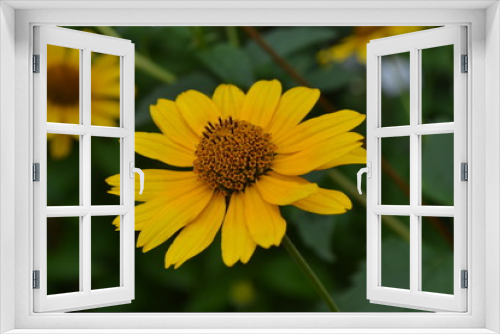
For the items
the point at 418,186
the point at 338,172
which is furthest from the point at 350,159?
the point at 418,186

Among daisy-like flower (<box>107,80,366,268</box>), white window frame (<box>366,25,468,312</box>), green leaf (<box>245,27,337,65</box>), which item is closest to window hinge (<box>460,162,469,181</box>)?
white window frame (<box>366,25,468,312</box>)

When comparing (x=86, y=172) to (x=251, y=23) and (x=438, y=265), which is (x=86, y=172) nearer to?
(x=251, y=23)

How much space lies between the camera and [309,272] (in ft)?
4.63

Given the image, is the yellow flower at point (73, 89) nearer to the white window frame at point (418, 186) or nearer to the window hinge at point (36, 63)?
the window hinge at point (36, 63)

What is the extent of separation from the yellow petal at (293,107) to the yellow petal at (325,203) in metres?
0.19

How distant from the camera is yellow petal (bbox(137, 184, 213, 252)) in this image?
1.38 metres

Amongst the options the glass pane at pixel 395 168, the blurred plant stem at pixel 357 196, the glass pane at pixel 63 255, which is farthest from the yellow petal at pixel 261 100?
the glass pane at pixel 63 255

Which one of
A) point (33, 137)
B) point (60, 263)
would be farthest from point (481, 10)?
point (60, 263)

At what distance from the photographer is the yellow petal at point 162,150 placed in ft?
4.73

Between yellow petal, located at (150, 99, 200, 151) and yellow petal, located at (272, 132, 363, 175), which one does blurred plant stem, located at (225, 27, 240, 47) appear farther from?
yellow petal, located at (272, 132, 363, 175)

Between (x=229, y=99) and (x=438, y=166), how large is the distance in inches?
22.2

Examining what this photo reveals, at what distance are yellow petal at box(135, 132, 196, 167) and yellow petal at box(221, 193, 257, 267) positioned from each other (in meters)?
0.16

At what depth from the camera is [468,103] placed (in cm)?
137

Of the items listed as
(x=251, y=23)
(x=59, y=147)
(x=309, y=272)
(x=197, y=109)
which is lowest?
(x=309, y=272)
